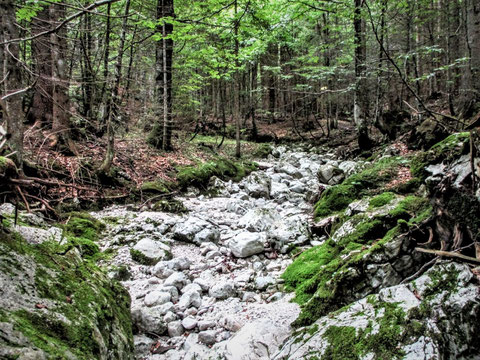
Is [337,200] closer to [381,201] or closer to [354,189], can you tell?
[354,189]

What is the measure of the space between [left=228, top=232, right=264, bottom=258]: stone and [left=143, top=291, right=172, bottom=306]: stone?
139 cm

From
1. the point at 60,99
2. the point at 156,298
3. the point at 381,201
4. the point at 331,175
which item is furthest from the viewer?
the point at 331,175

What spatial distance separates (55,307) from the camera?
174cm

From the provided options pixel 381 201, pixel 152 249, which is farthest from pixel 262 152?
pixel 152 249

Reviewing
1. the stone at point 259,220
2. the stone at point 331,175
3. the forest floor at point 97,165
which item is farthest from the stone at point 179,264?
the stone at point 331,175

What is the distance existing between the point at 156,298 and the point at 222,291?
2.60 feet

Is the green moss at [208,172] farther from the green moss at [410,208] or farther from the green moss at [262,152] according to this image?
the green moss at [410,208]

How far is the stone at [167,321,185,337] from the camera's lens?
2.88m

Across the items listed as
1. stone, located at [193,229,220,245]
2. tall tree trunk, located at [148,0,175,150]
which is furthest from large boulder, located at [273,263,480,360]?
tall tree trunk, located at [148,0,175,150]

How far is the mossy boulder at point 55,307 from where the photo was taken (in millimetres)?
1438

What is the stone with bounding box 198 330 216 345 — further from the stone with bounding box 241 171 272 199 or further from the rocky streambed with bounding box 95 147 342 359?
the stone with bounding box 241 171 272 199

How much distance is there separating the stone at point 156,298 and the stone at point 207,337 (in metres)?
0.72

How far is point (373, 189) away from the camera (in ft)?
18.1

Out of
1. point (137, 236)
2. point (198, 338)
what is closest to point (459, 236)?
point (198, 338)
